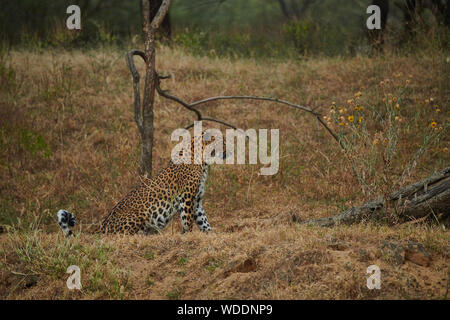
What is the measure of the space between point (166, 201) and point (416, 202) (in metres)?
2.98

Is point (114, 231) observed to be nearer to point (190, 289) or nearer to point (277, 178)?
point (190, 289)

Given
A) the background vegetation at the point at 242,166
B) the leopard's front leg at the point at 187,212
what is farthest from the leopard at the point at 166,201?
the background vegetation at the point at 242,166

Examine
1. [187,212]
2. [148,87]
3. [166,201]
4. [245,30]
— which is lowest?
[187,212]

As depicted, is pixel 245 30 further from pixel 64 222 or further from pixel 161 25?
pixel 64 222

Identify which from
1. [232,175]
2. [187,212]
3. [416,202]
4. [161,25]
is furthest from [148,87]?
[161,25]

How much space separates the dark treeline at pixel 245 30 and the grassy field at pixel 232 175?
2.37ft

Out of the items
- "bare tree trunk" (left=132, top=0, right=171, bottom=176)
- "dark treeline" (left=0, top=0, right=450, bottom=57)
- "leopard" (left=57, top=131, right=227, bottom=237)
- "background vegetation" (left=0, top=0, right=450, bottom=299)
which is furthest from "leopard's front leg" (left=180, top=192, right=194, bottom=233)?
"dark treeline" (left=0, top=0, right=450, bottom=57)

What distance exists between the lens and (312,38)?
1464cm

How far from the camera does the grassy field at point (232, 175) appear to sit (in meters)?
5.13

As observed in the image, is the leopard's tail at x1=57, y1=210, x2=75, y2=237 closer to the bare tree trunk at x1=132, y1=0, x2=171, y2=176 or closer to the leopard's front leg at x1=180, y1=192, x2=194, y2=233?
the leopard's front leg at x1=180, y1=192, x2=194, y2=233

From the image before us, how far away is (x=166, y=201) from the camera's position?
281 inches

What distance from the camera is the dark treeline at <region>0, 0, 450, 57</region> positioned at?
13305 millimetres

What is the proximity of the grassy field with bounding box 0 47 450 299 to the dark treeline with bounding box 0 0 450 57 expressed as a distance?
0.72 m
